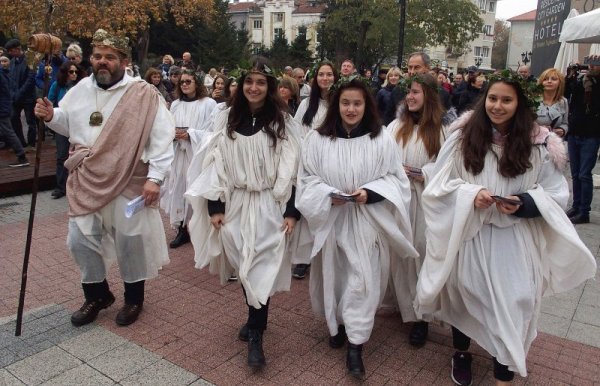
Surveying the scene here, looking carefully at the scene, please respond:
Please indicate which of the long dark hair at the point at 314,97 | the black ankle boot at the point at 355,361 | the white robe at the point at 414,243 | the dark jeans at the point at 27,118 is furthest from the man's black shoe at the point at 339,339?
the dark jeans at the point at 27,118

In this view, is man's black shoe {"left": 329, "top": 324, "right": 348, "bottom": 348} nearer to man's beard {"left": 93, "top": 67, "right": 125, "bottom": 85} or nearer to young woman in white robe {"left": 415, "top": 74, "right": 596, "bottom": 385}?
young woman in white robe {"left": 415, "top": 74, "right": 596, "bottom": 385}

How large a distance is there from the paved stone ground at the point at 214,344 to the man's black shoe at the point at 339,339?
51 mm

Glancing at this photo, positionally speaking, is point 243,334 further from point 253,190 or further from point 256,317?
point 253,190

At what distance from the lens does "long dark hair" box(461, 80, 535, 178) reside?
289 centimetres

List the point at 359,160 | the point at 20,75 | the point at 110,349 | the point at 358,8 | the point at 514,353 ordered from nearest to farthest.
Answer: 1. the point at 514,353
2. the point at 359,160
3. the point at 110,349
4. the point at 20,75
5. the point at 358,8

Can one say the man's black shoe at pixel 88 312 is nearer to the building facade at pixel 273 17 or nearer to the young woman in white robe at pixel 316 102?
the young woman in white robe at pixel 316 102

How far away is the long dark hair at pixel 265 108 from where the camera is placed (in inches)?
138

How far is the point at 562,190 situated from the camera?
2.91 metres

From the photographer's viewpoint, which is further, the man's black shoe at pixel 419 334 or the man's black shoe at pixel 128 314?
the man's black shoe at pixel 128 314

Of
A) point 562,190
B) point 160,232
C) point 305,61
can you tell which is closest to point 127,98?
point 160,232

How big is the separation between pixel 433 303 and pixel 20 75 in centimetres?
989

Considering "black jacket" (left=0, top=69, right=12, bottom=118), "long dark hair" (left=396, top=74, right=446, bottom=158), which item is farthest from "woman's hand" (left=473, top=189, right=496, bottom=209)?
"black jacket" (left=0, top=69, right=12, bottom=118)

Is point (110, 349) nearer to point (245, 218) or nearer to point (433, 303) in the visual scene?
point (245, 218)

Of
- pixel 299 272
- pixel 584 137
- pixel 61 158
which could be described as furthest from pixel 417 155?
pixel 61 158
